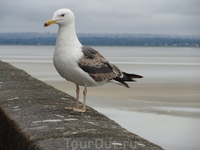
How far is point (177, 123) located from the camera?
9844 millimetres

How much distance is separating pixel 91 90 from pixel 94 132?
1180 cm

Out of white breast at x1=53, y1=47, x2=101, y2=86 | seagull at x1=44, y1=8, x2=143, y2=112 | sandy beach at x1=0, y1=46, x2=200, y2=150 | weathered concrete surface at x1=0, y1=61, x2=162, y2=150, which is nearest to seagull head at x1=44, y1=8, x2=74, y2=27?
seagull at x1=44, y1=8, x2=143, y2=112

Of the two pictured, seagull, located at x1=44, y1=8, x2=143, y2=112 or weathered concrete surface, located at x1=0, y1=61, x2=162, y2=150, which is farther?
seagull, located at x1=44, y1=8, x2=143, y2=112

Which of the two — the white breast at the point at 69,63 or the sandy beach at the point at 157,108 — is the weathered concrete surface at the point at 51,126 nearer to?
the white breast at the point at 69,63

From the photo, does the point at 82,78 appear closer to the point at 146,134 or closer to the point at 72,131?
the point at 72,131

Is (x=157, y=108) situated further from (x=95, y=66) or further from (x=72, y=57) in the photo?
(x=72, y=57)

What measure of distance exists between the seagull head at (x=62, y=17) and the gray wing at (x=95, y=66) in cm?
46

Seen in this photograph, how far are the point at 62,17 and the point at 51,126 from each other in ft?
5.53

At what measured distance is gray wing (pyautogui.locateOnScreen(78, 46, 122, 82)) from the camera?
5461mm

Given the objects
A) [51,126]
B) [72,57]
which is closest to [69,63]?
[72,57]

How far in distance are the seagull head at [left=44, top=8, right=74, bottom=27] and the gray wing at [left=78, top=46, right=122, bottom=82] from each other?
1.50 ft

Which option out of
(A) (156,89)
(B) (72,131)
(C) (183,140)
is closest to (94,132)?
(B) (72,131)

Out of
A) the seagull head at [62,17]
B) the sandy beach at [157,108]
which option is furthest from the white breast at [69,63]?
the sandy beach at [157,108]

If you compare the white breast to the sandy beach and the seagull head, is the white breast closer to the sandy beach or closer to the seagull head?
the seagull head
